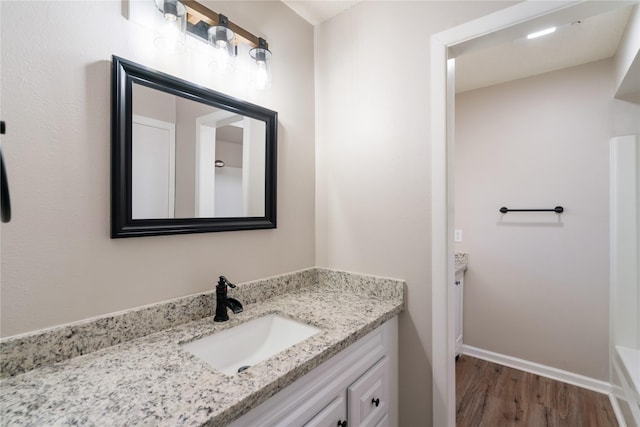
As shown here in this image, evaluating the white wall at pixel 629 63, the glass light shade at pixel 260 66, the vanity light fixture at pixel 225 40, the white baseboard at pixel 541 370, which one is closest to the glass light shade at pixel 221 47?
the vanity light fixture at pixel 225 40

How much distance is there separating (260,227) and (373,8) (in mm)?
1290

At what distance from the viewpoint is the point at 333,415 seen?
95 cm

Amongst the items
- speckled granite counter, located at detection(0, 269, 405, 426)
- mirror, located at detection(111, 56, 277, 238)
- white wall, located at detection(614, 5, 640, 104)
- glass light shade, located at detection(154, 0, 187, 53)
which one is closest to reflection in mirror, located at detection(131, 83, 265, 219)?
mirror, located at detection(111, 56, 277, 238)

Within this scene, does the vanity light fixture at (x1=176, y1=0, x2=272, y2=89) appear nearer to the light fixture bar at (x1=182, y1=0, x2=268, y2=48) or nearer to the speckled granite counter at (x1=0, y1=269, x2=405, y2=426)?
the light fixture bar at (x1=182, y1=0, x2=268, y2=48)

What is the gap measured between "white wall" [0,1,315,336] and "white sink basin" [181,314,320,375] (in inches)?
8.8

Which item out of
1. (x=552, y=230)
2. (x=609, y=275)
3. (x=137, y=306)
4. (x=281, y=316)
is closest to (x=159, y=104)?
(x=137, y=306)

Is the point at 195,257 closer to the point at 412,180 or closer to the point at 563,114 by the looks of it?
the point at 412,180

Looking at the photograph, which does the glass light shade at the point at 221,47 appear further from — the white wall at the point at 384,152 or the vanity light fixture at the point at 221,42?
the white wall at the point at 384,152

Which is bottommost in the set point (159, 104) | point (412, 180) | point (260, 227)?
point (260, 227)

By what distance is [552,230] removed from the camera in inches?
88.5

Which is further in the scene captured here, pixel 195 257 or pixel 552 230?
pixel 552 230

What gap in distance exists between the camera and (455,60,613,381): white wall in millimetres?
2098

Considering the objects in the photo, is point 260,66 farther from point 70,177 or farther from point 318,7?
point 70,177

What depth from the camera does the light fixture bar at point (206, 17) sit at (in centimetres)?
110
